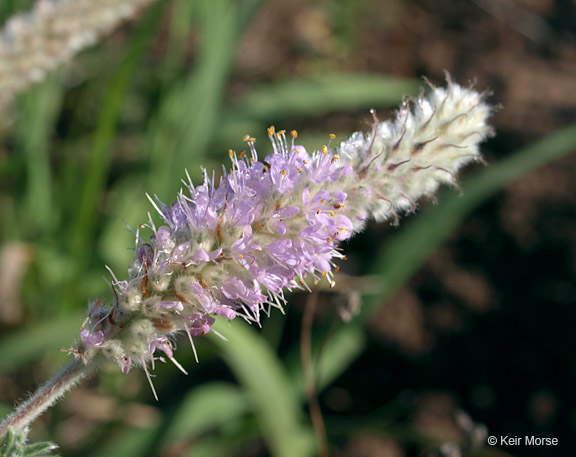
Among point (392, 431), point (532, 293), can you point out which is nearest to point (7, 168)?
point (392, 431)

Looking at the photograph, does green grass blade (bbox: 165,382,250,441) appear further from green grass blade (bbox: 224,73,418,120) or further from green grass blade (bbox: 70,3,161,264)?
green grass blade (bbox: 224,73,418,120)

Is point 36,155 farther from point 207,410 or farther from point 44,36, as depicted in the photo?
point 207,410

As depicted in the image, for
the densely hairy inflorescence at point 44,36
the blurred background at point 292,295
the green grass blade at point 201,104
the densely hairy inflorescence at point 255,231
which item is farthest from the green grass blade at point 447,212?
the densely hairy inflorescence at point 44,36

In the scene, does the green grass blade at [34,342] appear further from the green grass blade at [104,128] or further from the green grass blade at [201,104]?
the green grass blade at [201,104]

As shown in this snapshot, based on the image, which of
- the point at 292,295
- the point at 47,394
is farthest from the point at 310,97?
the point at 47,394

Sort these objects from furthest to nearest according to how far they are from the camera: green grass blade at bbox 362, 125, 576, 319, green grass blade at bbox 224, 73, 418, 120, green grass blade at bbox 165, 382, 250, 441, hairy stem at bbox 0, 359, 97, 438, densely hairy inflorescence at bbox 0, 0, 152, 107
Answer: green grass blade at bbox 224, 73, 418, 120, green grass blade at bbox 362, 125, 576, 319, green grass blade at bbox 165, 382, 250, 441, densely hairy inflorescence at bbox 0, 0, 152, 107, hairy stem at bbox 0, 359, 97, 438

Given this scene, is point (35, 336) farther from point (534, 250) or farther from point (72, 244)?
point (534, 250)

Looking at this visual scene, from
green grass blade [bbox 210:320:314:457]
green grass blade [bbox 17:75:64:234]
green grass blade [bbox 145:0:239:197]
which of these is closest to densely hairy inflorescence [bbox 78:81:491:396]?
green grass blade [bbox 210:320:314:457]
